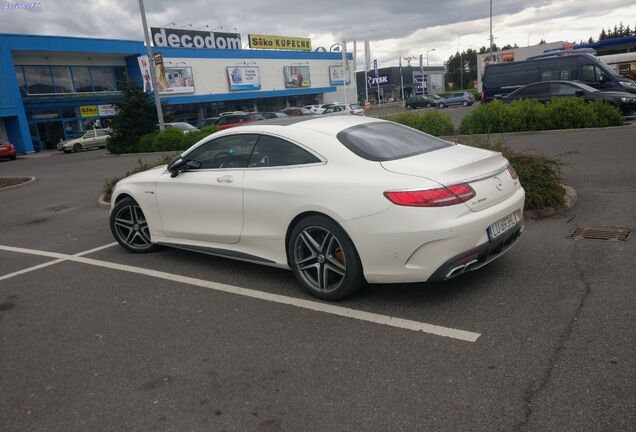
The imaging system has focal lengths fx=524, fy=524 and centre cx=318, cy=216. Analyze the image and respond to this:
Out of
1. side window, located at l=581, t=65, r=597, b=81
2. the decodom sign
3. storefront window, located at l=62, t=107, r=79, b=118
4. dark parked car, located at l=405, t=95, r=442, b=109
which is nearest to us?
side window, located at l=581, t=65, r=597, b=81

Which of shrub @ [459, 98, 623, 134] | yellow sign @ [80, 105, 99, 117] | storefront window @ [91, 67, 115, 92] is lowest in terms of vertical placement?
shrub @ [459, 98, 623, 134]

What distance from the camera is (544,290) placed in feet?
13.9

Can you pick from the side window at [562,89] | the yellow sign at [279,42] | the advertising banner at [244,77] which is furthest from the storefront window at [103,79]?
the side window at [562,89]

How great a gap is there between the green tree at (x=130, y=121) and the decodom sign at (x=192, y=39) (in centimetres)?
2251

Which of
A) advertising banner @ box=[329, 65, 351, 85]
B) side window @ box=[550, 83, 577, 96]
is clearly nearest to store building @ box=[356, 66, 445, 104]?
advertising banner @ box=[329, 65, 351, 85]

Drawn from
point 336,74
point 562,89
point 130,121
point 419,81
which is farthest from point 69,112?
point 419,81

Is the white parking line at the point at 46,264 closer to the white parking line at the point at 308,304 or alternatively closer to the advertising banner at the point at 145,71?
the white parking line at the point at 308,304

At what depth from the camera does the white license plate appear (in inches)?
159

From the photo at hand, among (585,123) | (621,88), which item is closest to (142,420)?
(585,123)

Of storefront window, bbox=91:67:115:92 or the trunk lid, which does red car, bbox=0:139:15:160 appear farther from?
the trunk lid

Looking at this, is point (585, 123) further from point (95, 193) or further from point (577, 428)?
point (577, 428)

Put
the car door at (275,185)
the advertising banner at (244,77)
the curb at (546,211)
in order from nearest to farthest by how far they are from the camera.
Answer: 1. the car door at (275,185)
2. the curb at (546,211)
3. the advertising banner at (244,77)

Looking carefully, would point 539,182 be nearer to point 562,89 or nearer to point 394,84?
point 562,89

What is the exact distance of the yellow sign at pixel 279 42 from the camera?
5366 cm
